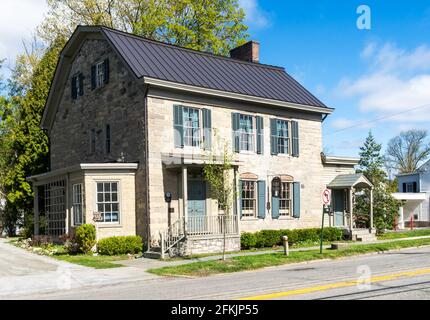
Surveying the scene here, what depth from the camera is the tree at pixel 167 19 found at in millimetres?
37000

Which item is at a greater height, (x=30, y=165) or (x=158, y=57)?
(x=158, y=57)

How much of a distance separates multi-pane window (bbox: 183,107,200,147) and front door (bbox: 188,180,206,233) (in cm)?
172

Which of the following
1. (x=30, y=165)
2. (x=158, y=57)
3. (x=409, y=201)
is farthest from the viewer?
(x=409, y=201)

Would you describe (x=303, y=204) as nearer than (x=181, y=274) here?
No

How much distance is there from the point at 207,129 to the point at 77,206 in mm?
6516

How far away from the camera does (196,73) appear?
912 inches

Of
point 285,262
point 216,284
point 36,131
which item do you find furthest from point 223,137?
point 36,131

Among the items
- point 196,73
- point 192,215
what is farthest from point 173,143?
point 196,73

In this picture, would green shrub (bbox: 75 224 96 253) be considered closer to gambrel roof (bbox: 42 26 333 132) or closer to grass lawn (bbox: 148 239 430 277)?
grass lawn (bbox: 148 239 430 277)

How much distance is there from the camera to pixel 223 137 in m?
22.7

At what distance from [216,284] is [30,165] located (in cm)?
2264

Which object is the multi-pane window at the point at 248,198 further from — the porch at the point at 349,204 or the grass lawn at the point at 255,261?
the porch at the point at 349,204

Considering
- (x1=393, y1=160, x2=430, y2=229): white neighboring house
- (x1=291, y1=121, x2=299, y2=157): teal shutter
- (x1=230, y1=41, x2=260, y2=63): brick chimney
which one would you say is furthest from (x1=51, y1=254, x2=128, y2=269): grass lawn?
(x1=393, y1=160, x2=430, y2=229): white neighboring house
